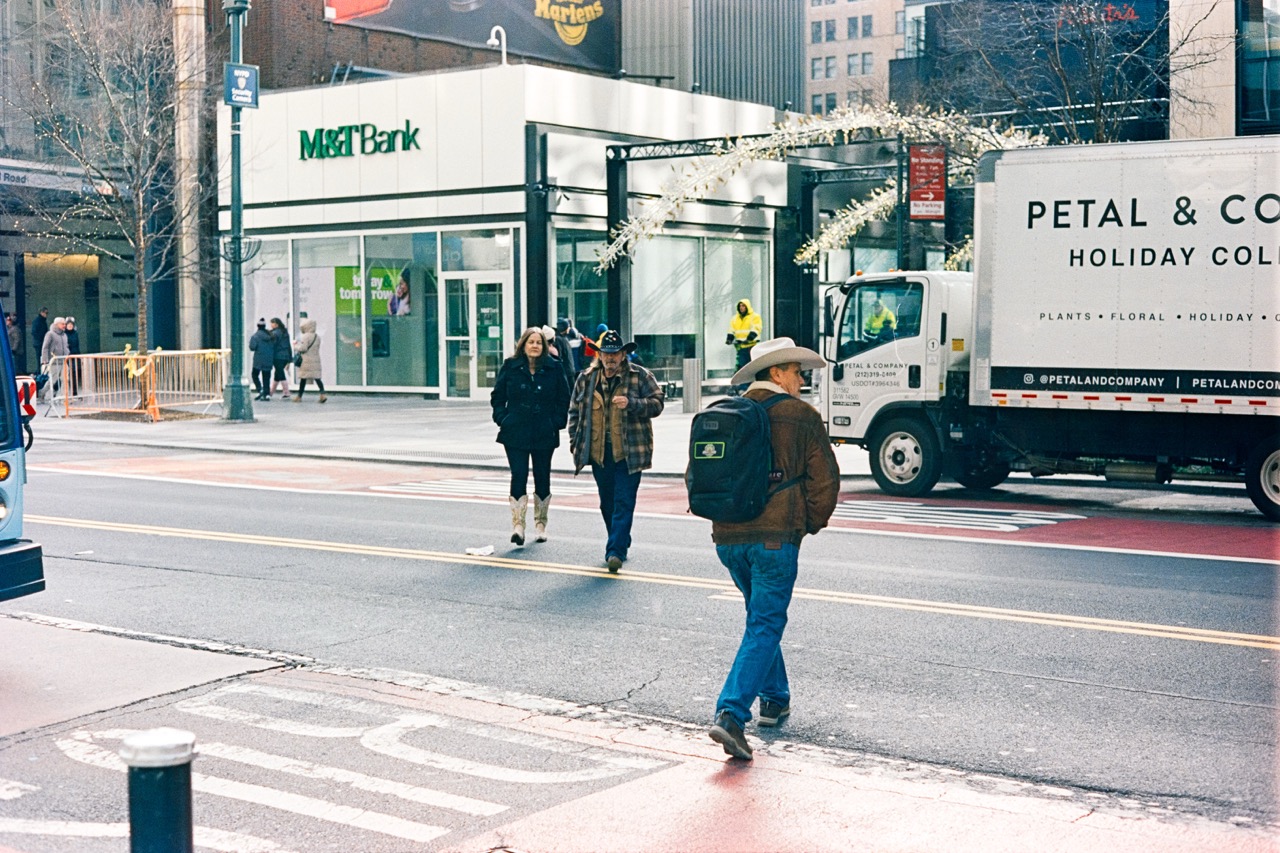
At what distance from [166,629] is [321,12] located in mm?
31640

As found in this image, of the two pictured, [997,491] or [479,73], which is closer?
[997,491]

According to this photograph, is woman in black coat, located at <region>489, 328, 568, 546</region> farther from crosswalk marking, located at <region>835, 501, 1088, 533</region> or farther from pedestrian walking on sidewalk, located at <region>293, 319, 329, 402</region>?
pedestrian walking on sidewalk, located at <region>293, 319, 329, 402</region>

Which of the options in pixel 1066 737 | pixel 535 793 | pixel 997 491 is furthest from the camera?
pixel 997 491

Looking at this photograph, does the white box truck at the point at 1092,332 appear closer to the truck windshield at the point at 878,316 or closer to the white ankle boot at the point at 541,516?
the truck windshield at the point at 878,316

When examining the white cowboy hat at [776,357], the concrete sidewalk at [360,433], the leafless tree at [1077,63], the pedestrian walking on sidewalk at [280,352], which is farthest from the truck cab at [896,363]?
the pedestrian walking on sidewalk at [280,352]

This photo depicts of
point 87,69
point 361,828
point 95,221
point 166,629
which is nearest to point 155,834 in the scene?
point 361,828

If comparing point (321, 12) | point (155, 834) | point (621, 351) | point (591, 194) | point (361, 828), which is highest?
point (321, 12)

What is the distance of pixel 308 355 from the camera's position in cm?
3156

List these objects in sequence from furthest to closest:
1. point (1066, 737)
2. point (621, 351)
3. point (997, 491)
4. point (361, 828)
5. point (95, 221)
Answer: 1. point (95, 221)
2. point (997, 491)
3. point (621, 351)
4. point (1066, 737)
5. point (361, 828)

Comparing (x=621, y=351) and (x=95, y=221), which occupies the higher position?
(x=95, y=221)

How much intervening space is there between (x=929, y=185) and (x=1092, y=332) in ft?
16.3

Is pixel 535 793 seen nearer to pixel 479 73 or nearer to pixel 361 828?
pixel 361 828

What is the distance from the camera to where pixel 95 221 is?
1484 inches

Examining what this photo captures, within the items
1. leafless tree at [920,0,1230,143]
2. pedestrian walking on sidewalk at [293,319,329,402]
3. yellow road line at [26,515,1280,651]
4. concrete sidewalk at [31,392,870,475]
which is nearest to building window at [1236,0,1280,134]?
leafless tree at [920,0,1230,143]
